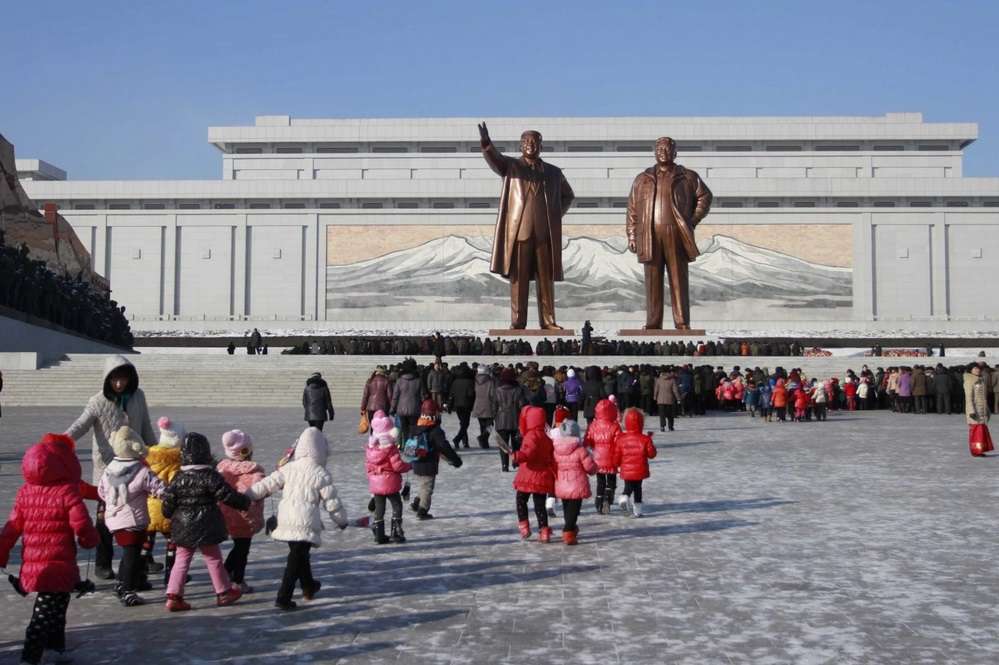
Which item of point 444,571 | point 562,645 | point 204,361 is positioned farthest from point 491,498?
point 204,361

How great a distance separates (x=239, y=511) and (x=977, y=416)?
8.16 metres

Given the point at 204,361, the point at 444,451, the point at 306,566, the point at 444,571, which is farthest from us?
the point at 204,361

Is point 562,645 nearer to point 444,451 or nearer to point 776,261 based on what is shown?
point 444,451

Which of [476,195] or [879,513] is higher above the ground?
[476,195]

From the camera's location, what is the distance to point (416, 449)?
6.47 metres

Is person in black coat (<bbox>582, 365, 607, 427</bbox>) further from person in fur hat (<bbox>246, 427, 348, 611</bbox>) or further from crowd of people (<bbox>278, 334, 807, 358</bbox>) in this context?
crowd of people (<bbox>278, 334, 807, 358</bbox>)

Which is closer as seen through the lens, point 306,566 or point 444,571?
point 306,566

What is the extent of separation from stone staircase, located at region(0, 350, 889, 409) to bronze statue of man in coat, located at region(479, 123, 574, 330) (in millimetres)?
1935

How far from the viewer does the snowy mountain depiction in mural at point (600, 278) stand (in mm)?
39031

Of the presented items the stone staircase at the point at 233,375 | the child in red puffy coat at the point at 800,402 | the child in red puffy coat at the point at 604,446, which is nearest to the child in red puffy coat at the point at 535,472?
the child in red puffy coat at the point at 604,446

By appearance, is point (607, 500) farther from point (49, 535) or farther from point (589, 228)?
point (589, 228)

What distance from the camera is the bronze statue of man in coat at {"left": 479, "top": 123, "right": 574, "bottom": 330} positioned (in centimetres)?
2112

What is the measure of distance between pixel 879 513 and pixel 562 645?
3716 millimetres

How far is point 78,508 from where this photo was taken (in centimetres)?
376
